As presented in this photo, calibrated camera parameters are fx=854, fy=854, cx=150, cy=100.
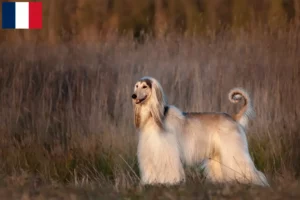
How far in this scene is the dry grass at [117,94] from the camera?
10.3m

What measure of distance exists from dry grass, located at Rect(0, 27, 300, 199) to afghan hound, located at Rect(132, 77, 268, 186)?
11.4 inches

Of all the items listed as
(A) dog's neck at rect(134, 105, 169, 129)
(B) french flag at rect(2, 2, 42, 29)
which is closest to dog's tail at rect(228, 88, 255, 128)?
A: (A) dog's neck at rect(134, 105, 169, 129)

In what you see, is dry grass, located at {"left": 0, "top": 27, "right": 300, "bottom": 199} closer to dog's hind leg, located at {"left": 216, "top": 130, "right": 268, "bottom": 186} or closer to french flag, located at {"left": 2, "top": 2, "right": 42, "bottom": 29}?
dog's hind leg, located at {"left": 216, "top": 130, "right": 268, "bottom": 186}

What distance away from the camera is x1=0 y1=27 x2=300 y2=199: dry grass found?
10273mm

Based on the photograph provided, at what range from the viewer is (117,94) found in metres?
11.6

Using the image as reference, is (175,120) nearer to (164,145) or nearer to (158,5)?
(164,145)

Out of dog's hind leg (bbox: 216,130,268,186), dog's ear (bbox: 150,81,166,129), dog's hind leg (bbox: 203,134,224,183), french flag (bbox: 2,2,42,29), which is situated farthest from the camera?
french flag (bbox: 2,2,42,29)

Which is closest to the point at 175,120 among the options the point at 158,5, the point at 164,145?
the point at 164,145

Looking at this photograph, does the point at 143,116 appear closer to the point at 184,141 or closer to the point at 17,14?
the point at 184,141

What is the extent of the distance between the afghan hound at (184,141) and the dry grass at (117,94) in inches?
11.4

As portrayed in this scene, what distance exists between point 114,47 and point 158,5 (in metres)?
7.48

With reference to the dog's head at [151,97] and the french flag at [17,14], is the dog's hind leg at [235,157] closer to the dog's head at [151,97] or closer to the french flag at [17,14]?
the dog's head at [151,97]

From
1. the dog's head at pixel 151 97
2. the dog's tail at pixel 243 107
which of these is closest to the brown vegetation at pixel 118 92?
the dog's tail at pixel 243 107

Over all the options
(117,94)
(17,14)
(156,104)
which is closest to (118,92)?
(117,94)
